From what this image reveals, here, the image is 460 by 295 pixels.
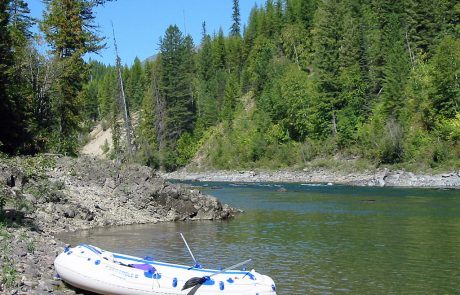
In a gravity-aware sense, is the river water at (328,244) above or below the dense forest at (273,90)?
below

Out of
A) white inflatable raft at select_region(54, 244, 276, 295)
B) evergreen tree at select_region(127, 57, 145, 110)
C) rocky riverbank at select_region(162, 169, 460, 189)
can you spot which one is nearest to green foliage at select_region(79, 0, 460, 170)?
evergreen tree at select_region(127, 57, 145, 110)

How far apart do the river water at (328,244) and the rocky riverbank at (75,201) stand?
4.78 ft

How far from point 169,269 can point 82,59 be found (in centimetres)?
3297

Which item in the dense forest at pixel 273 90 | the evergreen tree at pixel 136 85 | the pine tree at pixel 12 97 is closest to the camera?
the pine tree at pixel 12 97

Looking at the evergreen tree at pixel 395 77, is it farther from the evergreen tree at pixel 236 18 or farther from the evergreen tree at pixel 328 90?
the evergreen tree at pixel 236 18

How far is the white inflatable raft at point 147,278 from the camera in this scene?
12.9m

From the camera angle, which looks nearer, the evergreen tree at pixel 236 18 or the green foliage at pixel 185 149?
the green foliage at pixel 185 149

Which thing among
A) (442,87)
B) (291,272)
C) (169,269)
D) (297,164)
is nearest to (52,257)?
(169,269)

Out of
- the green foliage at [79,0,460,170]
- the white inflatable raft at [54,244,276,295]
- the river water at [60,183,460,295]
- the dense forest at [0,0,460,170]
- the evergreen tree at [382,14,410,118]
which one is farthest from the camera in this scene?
the evergreen tree at [382,14,410,118]

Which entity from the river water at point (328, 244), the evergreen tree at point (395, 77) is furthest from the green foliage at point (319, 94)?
the river water at point (328, 244)

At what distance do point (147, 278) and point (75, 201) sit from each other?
1611 cm

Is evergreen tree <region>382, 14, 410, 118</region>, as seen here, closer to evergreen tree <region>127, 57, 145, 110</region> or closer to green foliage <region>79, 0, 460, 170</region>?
green foliage <region>79, 0, 460, 170</region>

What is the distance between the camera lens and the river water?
1695 centimetres

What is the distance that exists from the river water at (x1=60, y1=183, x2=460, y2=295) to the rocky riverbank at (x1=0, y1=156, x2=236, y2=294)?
146 centimetres
